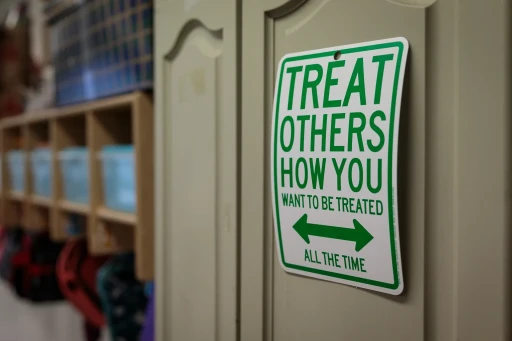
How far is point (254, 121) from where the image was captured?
81 centimetres

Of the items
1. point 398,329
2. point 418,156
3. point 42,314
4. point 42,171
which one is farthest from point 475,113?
point 42,314

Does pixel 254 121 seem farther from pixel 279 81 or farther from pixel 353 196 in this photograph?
pixel 353 196

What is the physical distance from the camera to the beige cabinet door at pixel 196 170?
0.86 m

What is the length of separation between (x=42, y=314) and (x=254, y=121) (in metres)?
2.02

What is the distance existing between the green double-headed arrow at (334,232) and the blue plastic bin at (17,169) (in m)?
1.78

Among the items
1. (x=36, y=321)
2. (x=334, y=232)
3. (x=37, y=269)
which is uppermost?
(x=334, y=232)

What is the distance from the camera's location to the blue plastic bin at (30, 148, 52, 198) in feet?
6.15

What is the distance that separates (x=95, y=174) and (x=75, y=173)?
0.71 ft

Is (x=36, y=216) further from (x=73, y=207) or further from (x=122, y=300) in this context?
(x=122, y=300)

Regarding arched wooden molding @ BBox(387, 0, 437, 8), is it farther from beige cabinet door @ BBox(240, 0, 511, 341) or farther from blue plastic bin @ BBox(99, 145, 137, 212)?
blue plastic bin @ BBox(99, 145, 137, 212)

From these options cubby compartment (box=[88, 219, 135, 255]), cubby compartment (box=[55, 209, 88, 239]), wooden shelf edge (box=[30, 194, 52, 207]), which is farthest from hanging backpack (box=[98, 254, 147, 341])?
wooden shelf edge (box=[30, 194, 52, 207])

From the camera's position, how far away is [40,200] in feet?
6.31

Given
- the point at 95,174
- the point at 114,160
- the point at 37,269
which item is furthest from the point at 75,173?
the point at 37,269

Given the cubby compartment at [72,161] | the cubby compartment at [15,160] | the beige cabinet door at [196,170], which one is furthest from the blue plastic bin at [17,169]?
the beige cabinet door at [196,170]
